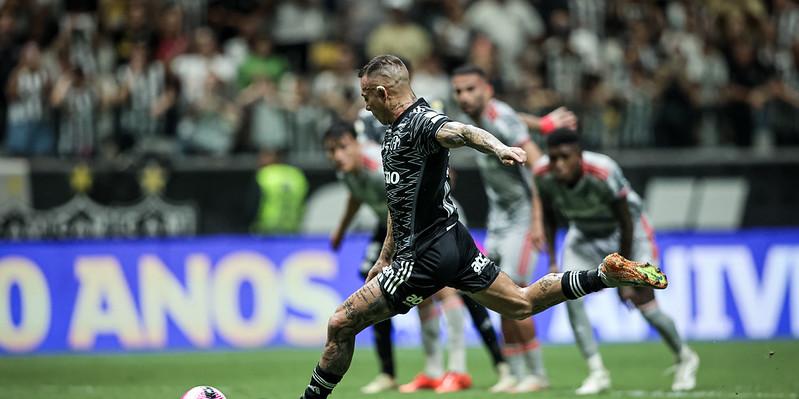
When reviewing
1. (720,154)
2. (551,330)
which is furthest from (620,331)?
(720,154)

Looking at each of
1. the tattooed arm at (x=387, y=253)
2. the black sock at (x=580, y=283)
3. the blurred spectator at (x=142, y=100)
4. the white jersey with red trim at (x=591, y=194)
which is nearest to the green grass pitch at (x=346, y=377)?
the white jersey with red trim at (x=591, y=194)

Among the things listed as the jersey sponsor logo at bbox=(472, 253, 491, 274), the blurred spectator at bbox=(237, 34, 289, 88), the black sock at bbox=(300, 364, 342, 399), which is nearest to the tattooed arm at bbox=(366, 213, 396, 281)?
the jersey sponsor logo at bbox=(472, 253, 491, 274)

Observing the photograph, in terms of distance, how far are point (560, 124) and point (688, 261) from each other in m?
5.63

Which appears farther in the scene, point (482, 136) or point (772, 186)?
point (772, 186)

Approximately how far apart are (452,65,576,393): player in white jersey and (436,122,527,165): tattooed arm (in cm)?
368

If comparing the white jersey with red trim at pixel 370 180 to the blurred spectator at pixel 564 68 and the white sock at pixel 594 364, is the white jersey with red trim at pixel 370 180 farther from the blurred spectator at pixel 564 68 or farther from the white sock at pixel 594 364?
the blurred spectator at pixel 564 68

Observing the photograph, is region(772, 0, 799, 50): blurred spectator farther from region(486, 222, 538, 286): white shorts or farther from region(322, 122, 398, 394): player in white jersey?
region(322, 122, 398, 394): player in white jersey

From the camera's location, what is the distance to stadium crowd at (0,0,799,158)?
18625 mm

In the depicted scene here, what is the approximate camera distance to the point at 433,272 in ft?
27.6

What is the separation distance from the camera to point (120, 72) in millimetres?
19281

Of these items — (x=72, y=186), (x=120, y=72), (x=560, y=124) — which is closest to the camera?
(x=560, y=124)

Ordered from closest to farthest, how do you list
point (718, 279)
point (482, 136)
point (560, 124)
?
point (482, 136) < point (560, 124) < point (718, 279)

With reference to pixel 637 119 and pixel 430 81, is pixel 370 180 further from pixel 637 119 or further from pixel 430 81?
pixel 637 119

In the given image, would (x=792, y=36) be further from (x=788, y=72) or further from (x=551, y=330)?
(x=551, y=330)
